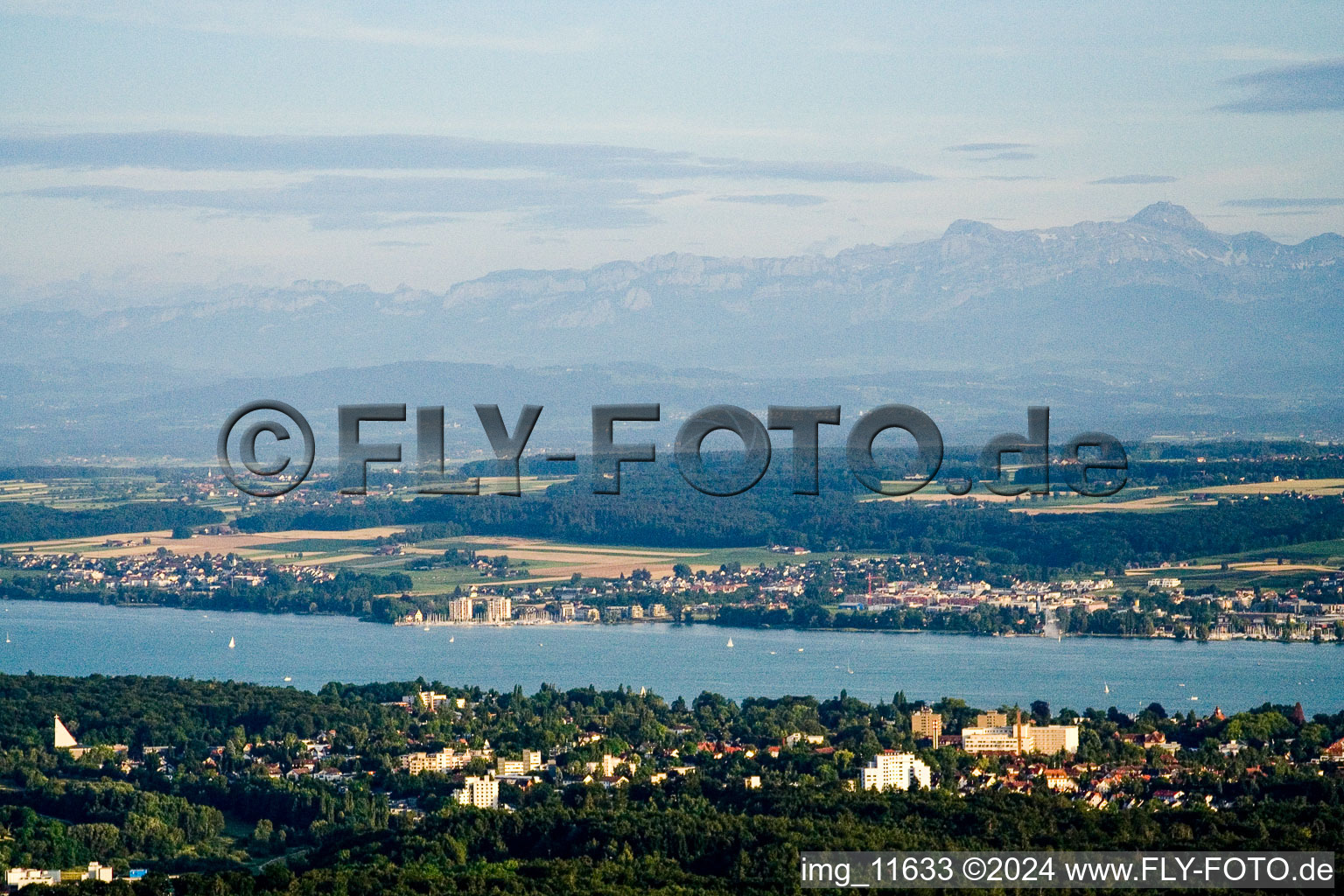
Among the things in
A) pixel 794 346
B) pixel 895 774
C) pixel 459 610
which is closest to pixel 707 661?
pixel 459 610

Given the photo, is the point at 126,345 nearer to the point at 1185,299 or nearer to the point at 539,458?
the point at 1185,299

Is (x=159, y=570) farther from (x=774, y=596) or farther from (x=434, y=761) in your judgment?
(x=434, y=761)

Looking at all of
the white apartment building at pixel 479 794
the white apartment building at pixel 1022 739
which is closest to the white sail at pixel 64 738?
the white apartment building at pixel 479 794

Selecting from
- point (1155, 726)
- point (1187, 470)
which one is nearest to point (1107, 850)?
point (1155, 726)

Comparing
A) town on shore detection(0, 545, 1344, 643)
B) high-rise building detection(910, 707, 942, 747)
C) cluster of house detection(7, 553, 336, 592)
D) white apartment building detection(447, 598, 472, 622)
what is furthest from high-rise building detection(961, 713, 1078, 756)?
cluster of house detection(7, 553, 336, 592)

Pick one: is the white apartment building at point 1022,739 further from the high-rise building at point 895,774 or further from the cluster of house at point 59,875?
the cluster of house at point 59,875

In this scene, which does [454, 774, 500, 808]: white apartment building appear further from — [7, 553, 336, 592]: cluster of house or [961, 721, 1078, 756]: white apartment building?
[7, 553, 336, 592]: cluster of house
